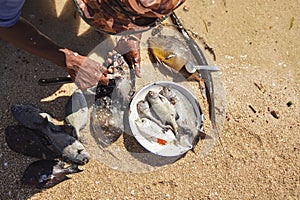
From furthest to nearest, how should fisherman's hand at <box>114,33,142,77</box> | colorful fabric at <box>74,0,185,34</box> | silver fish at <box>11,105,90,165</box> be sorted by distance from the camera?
fisherman's hand at <box>114,33,142,77</box> < silver fish at <box>11,105,90,165</box> < colorful fabric at <box>74,0,185,34</box>

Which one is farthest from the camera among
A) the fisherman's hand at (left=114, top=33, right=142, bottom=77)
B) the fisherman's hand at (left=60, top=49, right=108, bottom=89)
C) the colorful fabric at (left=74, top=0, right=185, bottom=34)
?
the fisherman's hand at (left=114, top=33, right=142, bottom=77)

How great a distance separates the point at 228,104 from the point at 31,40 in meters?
2.10

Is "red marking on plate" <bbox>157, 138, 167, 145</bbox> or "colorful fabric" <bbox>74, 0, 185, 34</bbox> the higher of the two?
"colorful fabric" <bbox>74, 0, 185, 34</bbox>

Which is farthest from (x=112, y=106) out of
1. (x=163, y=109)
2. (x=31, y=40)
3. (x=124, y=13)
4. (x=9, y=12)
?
(x=124, y=13)

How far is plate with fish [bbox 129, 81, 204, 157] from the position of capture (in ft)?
13.9

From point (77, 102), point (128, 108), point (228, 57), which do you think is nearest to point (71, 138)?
point (77, 102)

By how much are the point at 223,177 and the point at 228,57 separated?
1287mm

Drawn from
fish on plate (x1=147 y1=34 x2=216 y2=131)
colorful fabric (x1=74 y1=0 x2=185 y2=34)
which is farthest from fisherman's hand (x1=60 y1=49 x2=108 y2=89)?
fish on plate (x1=147 y1=34 x2=216 y2=131)

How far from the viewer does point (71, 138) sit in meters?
4.19

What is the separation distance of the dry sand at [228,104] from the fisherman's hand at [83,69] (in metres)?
0.56

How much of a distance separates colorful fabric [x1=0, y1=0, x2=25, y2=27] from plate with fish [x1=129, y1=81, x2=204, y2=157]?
1.39 m

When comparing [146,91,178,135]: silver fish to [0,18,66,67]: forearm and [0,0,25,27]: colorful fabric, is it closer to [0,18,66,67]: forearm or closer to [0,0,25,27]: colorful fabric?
[0,18,66,67]: forearm

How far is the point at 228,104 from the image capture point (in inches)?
181

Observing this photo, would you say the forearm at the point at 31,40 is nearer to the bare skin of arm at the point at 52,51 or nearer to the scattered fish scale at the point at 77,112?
the bare skin of arm at the point at 52,51
